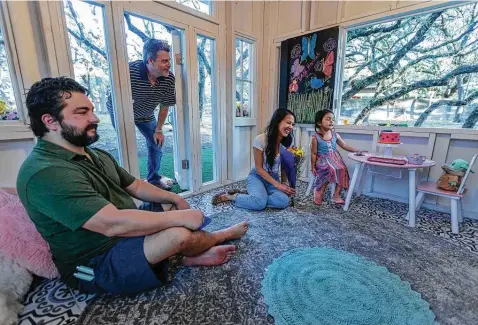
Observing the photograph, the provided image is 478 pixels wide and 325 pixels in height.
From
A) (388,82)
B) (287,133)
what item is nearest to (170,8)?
(287,133)

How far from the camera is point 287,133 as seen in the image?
2148mm

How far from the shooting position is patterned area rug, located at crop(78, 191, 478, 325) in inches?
39.3

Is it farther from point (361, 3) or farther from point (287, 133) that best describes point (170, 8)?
point (361, 3)

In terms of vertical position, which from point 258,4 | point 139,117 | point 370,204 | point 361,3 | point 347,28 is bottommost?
point 370,204

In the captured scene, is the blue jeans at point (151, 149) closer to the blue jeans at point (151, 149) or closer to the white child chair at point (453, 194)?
the blue jeans at point (151, 149)

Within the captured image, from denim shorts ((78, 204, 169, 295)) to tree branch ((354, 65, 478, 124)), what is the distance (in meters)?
2.63

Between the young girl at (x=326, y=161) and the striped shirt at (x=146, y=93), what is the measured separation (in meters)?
1.55

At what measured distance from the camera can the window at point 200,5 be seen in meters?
2.24

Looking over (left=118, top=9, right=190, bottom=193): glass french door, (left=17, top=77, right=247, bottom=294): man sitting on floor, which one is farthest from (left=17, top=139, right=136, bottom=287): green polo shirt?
(left=118, top=9, right=190, bottom=193): glass french door

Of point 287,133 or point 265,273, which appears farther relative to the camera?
point 287,133

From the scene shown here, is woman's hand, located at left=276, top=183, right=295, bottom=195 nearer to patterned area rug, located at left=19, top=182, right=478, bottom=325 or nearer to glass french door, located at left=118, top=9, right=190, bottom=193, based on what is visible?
patterned area rug, located at left=19, top=182, right=478, bottom=325

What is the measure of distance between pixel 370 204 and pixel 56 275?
2.58 meters

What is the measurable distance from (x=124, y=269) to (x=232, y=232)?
0.73m

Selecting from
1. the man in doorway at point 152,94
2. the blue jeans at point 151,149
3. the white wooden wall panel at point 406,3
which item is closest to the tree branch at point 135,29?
the man in doorway at point 152,94
